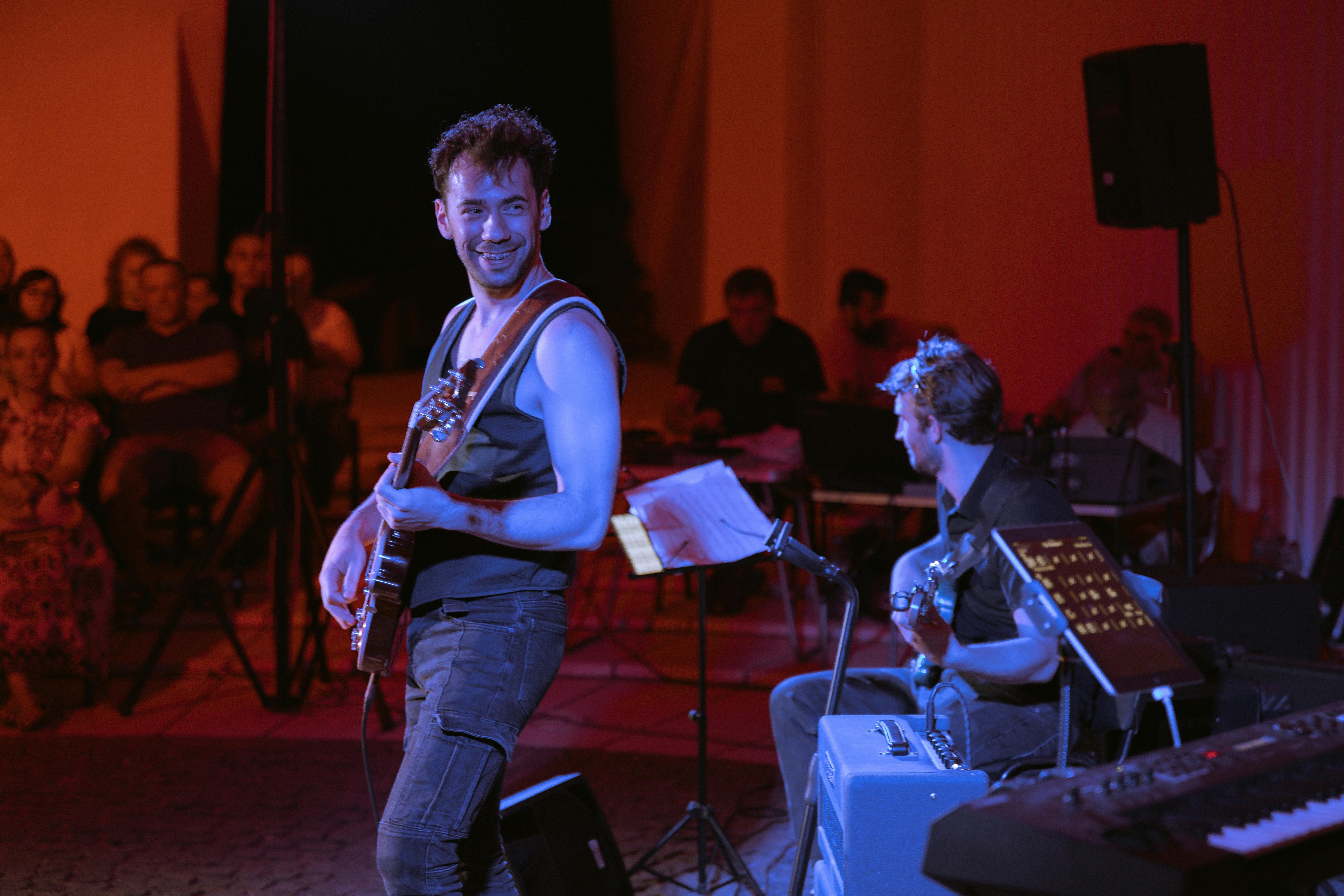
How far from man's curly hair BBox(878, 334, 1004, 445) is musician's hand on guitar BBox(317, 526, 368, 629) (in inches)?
50.2

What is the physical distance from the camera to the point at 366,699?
2285mm

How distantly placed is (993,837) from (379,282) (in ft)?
40.1

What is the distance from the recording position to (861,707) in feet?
10.5

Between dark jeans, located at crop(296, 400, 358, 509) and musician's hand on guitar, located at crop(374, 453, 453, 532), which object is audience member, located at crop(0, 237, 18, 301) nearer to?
dark jeans, located at crop(296, 400, 358, 509)

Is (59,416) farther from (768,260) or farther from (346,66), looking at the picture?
(346,66)

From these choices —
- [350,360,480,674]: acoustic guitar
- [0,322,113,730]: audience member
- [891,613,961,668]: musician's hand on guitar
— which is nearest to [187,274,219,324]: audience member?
[0,322,113,730]: audience member

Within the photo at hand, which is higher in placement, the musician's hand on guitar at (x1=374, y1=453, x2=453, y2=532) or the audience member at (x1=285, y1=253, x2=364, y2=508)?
the audience member at (x1=285, y1=253, x2=364, y2=508)

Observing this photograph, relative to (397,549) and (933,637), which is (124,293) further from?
(933,637)

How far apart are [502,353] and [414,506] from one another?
0.33 m

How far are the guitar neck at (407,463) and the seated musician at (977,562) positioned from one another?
1044 millimetres

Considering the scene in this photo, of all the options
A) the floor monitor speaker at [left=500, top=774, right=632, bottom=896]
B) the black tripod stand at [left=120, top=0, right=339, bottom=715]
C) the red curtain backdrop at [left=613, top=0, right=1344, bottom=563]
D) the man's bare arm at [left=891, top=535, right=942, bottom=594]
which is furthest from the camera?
the red curtain backdrop at [left=613, top=0, right=1344, bottom=563]

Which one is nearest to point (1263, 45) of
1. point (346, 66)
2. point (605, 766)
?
point (605, 766)

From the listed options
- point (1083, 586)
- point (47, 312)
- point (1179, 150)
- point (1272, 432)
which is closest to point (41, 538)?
point (47, 312)

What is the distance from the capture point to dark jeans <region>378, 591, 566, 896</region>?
6.48 ft
